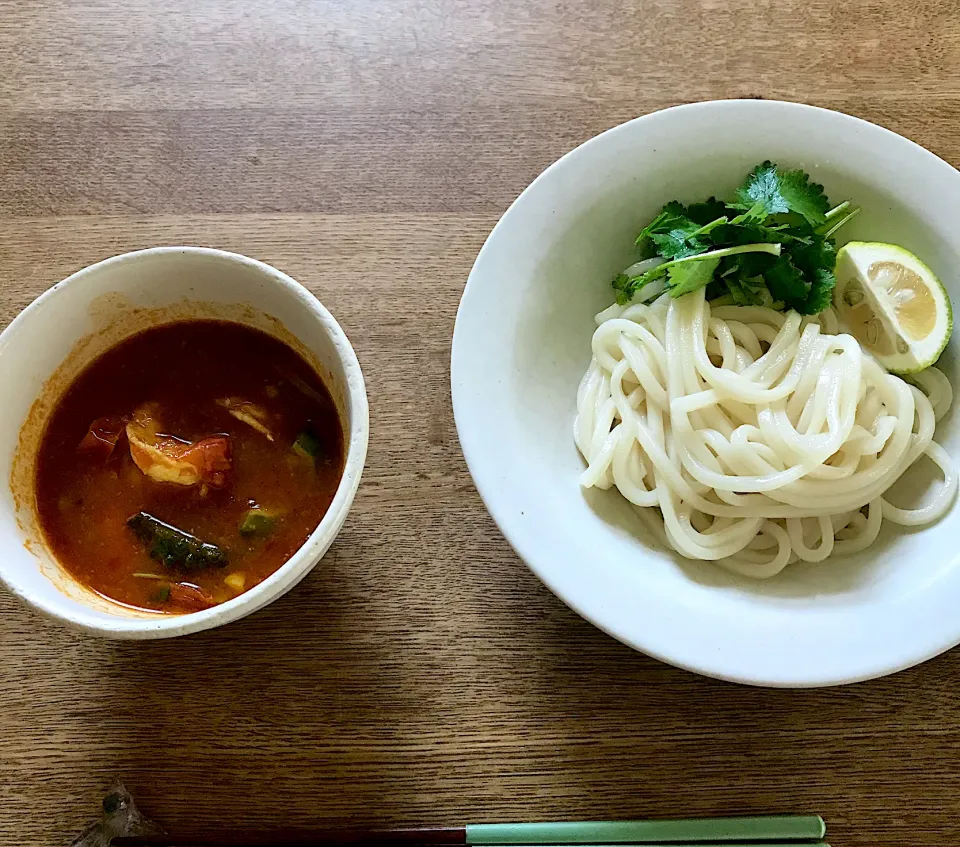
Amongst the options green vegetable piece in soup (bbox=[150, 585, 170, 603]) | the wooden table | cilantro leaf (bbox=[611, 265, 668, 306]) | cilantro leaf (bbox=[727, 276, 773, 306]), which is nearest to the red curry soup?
green vegetable piece in soup (bbox=[150, 585, 170, 603])

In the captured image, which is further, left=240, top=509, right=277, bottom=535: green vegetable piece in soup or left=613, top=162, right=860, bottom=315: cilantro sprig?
left=613, top=162, right=860, bottom=315: cilantro sprig

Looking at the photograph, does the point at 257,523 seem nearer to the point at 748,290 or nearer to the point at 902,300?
the point at 748,290

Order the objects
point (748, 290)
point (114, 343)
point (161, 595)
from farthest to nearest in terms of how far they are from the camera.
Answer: point (748, 290) < point (114, 343) < point (161, 595)

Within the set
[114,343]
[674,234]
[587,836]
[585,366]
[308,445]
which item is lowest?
[587,836]

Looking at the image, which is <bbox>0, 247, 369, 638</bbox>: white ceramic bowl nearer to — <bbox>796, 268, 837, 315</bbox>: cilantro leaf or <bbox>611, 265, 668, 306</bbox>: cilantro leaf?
<bbox>611, 265, 668, 306</bbox>: cilantro leaf

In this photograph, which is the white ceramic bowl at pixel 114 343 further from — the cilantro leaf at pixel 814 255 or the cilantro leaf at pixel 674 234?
the cilantro leaf at pixel 814 255

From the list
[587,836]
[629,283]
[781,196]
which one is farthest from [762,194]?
[587,836]

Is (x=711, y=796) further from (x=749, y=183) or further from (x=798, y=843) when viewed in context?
(x=749, y=183)
